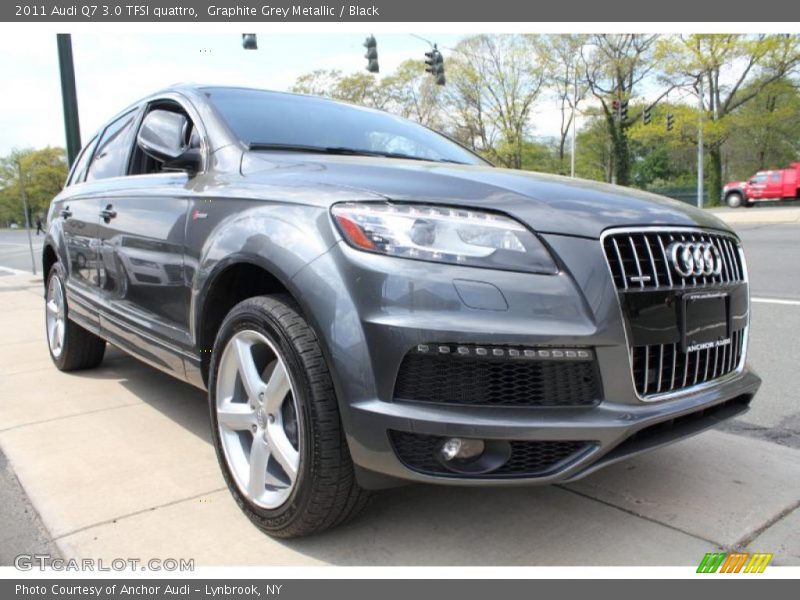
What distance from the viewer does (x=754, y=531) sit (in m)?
2.33

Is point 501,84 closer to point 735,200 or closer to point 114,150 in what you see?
point 735,200

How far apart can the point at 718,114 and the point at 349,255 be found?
1650 inches

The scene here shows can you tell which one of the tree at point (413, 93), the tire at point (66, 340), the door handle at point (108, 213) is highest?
the tree at point (413, 93)

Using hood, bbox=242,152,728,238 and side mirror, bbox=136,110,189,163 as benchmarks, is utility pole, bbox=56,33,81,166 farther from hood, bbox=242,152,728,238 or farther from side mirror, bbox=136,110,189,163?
hood, bbox=242,152,728,238

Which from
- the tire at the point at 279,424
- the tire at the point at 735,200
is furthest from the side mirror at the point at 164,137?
the tire at the point at 735,200

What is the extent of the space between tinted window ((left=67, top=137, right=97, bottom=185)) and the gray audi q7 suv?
2.57 m

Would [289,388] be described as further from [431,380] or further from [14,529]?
[14,529]

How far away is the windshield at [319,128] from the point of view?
2.97m

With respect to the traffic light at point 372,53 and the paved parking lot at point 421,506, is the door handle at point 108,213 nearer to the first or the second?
the paved parking lot at point 421,506

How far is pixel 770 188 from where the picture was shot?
32.0 m

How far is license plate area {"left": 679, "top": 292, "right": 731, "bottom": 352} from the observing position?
2111 millimetres

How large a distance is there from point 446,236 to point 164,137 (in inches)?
63.7

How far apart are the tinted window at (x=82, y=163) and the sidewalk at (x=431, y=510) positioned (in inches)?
82.3

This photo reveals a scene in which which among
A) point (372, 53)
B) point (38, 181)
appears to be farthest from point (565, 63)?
point (38, 181)
